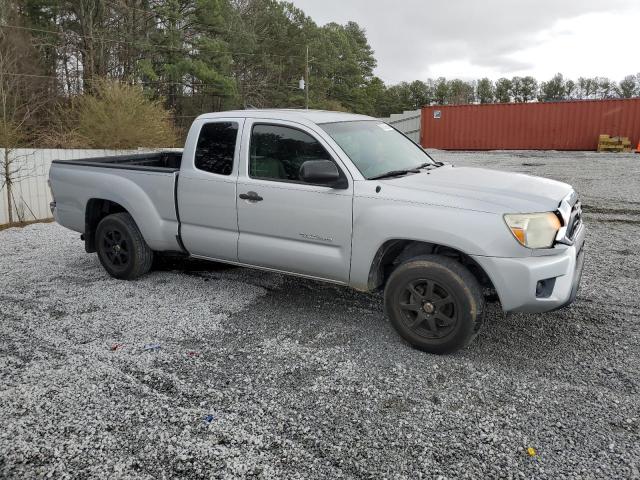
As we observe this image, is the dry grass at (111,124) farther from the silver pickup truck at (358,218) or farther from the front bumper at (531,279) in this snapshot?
the front bumper at (531,279)

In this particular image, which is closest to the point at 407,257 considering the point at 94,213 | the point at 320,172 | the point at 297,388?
the point at 320,172

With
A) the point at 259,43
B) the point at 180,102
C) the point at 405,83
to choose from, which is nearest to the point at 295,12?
the point at 259,43

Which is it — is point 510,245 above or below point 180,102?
below

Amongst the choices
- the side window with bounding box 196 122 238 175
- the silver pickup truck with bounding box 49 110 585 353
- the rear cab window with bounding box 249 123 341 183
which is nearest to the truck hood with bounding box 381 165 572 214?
the silver pickup truck with bounding box 49 110 585 353

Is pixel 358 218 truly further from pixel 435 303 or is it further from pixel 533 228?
pixel 533 228

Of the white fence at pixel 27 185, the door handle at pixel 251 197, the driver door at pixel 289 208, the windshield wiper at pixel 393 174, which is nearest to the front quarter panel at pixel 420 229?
the driver door at pixel 289 208

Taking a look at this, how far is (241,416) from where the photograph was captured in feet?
9.91

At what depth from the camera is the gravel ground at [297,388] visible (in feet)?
8.63

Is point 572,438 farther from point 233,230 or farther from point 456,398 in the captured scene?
point 233,230

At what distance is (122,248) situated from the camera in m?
5.68

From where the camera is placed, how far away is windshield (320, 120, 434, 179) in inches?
168

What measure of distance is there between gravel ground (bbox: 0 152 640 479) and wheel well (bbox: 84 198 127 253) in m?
0.68

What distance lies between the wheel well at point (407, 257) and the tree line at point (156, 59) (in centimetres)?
306

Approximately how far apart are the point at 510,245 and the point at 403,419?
54.8 inches
